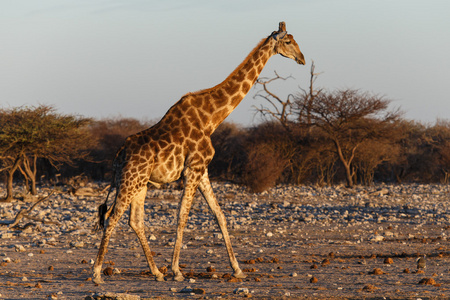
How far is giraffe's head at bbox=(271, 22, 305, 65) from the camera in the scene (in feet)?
29.2

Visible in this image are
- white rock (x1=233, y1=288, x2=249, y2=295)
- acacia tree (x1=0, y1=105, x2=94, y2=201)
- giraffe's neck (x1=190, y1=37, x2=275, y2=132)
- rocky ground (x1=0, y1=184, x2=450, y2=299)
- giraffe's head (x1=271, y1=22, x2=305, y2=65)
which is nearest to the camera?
white rock (x1=233, y1=288, x2=249, y2=295)

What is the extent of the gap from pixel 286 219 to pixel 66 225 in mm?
5444

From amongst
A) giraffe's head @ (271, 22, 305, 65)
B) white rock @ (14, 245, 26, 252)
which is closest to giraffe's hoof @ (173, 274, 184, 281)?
giraffe's head @ (271, 22, 305, 65)

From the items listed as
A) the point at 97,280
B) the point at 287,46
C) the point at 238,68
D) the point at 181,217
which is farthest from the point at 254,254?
the point at 287,46

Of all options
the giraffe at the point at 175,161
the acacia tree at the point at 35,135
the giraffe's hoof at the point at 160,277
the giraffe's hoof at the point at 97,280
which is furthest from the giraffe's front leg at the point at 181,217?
the acacia tree at the point at 35,135

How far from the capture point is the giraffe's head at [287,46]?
889 centimetres

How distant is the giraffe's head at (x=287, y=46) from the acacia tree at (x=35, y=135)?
17196 mm

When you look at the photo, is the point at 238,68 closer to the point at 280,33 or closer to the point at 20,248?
the point at 280,33

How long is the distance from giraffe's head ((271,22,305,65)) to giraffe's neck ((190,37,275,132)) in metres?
0.10

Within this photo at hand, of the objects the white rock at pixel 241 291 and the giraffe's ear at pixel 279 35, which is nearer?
the white rock at pixel 241 291

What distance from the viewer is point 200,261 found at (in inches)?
378

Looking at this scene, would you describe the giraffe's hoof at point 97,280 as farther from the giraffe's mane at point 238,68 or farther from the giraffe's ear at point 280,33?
the giraffe's ear at point 280,33

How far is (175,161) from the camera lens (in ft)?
26.7

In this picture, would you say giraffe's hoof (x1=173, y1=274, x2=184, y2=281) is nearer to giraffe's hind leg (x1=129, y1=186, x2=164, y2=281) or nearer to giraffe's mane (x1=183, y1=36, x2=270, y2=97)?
giraffe's hind leg (x1=129, y1=186, x2=164, y2=281)
